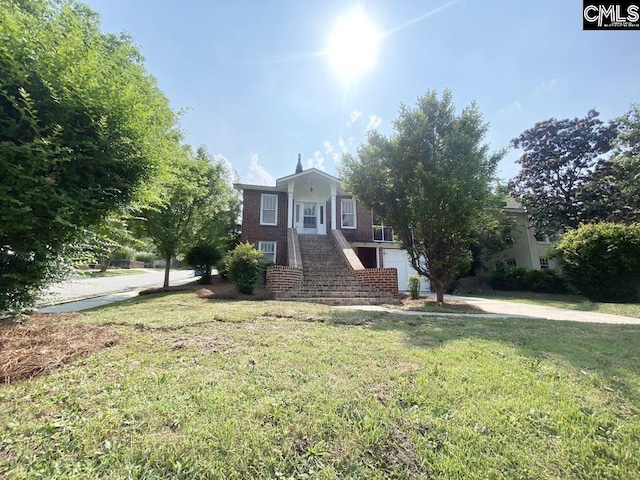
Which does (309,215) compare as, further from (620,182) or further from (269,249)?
(620,182)

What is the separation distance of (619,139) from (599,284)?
1326 cm

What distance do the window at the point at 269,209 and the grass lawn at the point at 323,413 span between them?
1199cm

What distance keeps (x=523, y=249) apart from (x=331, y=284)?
17.5 m

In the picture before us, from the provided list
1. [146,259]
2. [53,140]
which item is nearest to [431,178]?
[53,140]

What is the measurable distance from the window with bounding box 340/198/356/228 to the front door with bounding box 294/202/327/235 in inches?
49.8

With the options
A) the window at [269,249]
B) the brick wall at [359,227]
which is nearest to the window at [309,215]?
the brick wall at [359,227]

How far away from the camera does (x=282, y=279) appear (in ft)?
31.9

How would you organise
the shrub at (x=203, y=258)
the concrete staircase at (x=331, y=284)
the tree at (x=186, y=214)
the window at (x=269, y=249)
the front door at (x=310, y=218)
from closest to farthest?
the concrete staircase at (x=331, y=284) → the tree at (x=186, y=214) → the shrub at (x=203, y=258) → the window at (x=269, y=249) → the front door at (x=310, y=218)

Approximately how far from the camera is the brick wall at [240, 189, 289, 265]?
48.9 feet

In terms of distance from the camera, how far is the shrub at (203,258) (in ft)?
47.0

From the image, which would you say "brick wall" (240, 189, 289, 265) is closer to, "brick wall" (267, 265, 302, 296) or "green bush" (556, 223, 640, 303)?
"brick wall" (267, 265, 302, 296)

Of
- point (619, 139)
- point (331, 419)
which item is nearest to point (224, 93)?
point (331, 419)

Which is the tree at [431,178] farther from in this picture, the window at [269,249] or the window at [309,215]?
the window at [309,215]

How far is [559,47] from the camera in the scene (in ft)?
27.6
